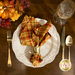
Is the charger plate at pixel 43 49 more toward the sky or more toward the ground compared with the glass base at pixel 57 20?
more toward the ground

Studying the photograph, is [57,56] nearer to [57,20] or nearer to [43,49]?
[43,49]

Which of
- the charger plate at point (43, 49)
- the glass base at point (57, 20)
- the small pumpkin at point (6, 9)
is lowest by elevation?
the charger plate at point (43, 49)

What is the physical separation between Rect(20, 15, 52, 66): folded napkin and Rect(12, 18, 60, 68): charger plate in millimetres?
34

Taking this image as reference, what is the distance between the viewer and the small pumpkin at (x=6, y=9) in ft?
1.77

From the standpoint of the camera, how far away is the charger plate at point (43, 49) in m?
0.60

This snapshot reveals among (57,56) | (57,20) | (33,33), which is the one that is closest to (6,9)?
(33,33)

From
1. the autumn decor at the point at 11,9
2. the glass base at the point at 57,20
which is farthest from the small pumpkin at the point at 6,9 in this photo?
the glass base at the point at 57,20

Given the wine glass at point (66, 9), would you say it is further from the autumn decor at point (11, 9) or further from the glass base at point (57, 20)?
the autumn decor at point (11, 9)

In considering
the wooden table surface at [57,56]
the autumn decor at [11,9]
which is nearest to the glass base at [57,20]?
the wooden table surface at [57,56]

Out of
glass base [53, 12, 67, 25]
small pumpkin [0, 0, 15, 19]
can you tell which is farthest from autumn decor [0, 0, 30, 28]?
glass base [53, 12, 67, 25]

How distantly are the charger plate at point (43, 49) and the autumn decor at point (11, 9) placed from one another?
0.23 feet

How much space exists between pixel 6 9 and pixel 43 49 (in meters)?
0.32

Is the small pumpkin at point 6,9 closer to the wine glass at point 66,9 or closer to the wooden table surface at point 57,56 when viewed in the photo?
the wooden table surface at point 57,56

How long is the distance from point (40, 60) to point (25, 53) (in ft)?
0.34
